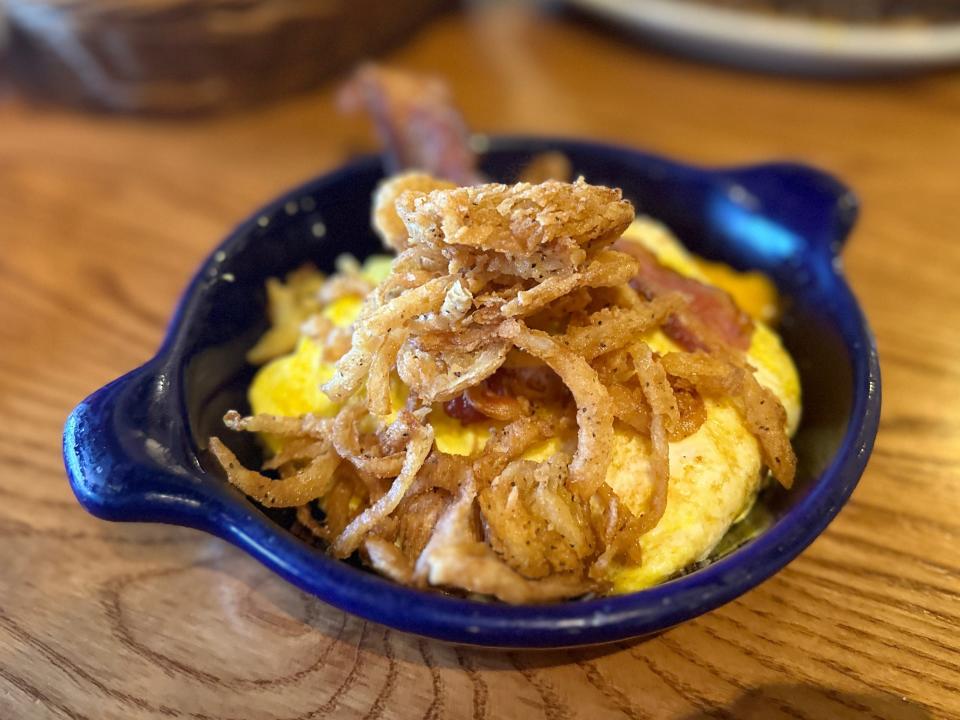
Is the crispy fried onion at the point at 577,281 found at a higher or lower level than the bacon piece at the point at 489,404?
higher

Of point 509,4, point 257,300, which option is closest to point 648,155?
point 257,300

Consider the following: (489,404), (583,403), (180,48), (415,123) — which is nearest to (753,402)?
(583,403)

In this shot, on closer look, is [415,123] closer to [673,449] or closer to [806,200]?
[806,200]

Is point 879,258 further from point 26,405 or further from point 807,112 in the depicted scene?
point 26,405

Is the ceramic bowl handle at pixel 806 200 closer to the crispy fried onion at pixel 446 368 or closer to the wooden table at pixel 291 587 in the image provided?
the wooden table at pixel 291 587

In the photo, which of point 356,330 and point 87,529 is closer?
point 356,330

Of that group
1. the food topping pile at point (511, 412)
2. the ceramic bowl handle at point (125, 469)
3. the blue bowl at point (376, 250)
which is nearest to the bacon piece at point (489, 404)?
the food topping pile at point (511, 412)
